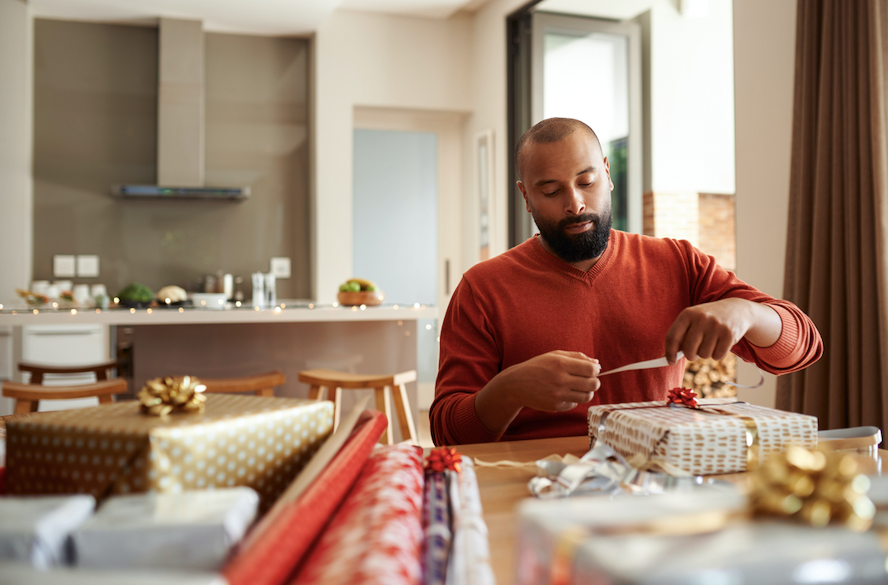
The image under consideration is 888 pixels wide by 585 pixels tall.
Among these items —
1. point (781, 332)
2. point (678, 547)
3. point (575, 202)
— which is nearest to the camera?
point (678, 547)

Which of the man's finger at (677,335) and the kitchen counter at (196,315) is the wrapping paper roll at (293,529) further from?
the kitchen counter at (196,315)

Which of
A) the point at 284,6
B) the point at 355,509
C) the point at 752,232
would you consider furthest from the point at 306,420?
the point at 284,6

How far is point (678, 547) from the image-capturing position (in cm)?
32

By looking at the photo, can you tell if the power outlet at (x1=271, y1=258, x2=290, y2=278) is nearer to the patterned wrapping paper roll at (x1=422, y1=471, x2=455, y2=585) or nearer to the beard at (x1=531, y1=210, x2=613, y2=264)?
the beard at (x1=531, y1=210, x2=613, y2=264)

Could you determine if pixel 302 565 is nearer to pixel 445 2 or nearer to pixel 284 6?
pixel 284 6

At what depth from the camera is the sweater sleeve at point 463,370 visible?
113 cm

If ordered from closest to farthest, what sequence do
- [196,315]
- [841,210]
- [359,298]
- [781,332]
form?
[781,332]
[841,210]
[196,315]
[359,298]

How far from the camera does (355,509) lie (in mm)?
490

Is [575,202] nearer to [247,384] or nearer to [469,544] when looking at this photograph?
[469,544]

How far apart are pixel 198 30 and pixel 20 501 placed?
15.7ft

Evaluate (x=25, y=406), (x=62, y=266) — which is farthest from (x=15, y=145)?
(x=25, y=406)

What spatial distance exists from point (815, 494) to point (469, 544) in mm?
251

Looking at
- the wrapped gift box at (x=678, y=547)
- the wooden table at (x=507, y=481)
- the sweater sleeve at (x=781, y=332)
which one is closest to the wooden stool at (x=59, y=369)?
the wooden table at (x=507, y=481)

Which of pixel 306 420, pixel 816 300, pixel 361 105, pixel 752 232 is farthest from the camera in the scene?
pixel 361 105
